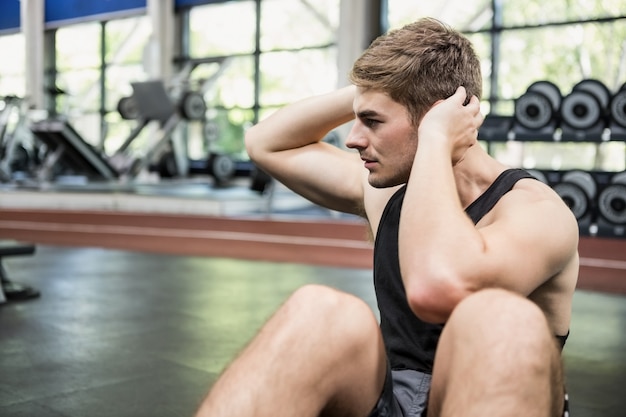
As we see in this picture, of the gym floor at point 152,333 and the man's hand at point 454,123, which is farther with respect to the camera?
the gym floor at point 152,333

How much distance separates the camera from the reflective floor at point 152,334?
2.05 metres

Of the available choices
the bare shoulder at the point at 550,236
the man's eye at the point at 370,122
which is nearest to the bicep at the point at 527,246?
the bare shoulder at the point at 550,236

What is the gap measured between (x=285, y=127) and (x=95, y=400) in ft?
3.23

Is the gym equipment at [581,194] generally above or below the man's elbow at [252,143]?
below

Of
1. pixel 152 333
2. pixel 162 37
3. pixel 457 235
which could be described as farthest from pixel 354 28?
pixel 457 235

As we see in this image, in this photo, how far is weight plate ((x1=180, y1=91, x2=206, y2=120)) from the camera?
8266mm

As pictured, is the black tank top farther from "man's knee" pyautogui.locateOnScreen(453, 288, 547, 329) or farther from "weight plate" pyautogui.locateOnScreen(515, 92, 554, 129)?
"weight plate" pyautogui.locateOnScreen(515, 92, 554, 129)

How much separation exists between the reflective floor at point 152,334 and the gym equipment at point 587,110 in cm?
143

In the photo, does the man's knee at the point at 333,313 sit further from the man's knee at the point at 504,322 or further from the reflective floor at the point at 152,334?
the reflective floor at the point at 152,334

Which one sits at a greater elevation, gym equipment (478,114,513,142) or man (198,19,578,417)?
gym equipment (478,114,513,142)

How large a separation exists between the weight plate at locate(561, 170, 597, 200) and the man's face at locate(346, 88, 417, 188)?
153 inches

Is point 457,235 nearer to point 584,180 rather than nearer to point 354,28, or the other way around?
point 584,180

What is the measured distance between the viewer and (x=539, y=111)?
5.03 meters

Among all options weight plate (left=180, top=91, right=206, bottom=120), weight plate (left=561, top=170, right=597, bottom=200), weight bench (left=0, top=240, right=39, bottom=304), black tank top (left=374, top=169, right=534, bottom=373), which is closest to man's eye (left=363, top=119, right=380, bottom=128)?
black tank top (left=374, top=169, right=534, bottom=373)
